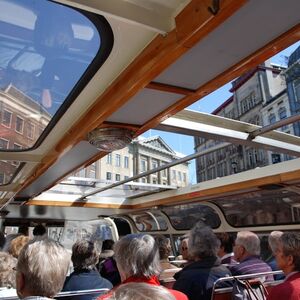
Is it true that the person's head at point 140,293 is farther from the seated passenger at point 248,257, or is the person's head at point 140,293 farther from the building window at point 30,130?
the seated passenger at point 248,257

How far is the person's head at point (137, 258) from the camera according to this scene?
2.12m

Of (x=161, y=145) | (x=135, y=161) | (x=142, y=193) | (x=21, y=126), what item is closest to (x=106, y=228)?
(x=142, y=193)

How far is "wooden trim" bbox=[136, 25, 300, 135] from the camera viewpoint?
150cm

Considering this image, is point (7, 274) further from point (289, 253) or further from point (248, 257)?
point (248, 257)

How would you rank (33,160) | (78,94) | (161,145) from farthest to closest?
(161,145) < (33,160) < (78,94)

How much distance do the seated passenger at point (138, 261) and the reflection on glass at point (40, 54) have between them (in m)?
1.04

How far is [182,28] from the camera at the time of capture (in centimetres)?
140

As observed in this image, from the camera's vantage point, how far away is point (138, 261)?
2.13 meters

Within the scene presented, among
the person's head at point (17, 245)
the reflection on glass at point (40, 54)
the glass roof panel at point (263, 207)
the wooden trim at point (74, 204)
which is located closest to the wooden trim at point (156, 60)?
the reflection on glass at point (40, 54)

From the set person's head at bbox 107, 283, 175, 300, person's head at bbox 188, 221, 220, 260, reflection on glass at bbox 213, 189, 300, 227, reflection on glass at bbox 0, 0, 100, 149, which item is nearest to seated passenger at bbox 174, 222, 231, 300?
person's head at bbox 188, 221, 220, 260

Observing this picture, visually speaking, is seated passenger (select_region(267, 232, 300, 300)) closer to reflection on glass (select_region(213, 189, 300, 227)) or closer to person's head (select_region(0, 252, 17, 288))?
person's head (select_region(0, 252, 17, 288))

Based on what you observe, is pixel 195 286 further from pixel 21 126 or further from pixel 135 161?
pixel 135 161

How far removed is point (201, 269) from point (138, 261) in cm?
67

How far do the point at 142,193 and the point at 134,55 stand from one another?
615 centimetres
